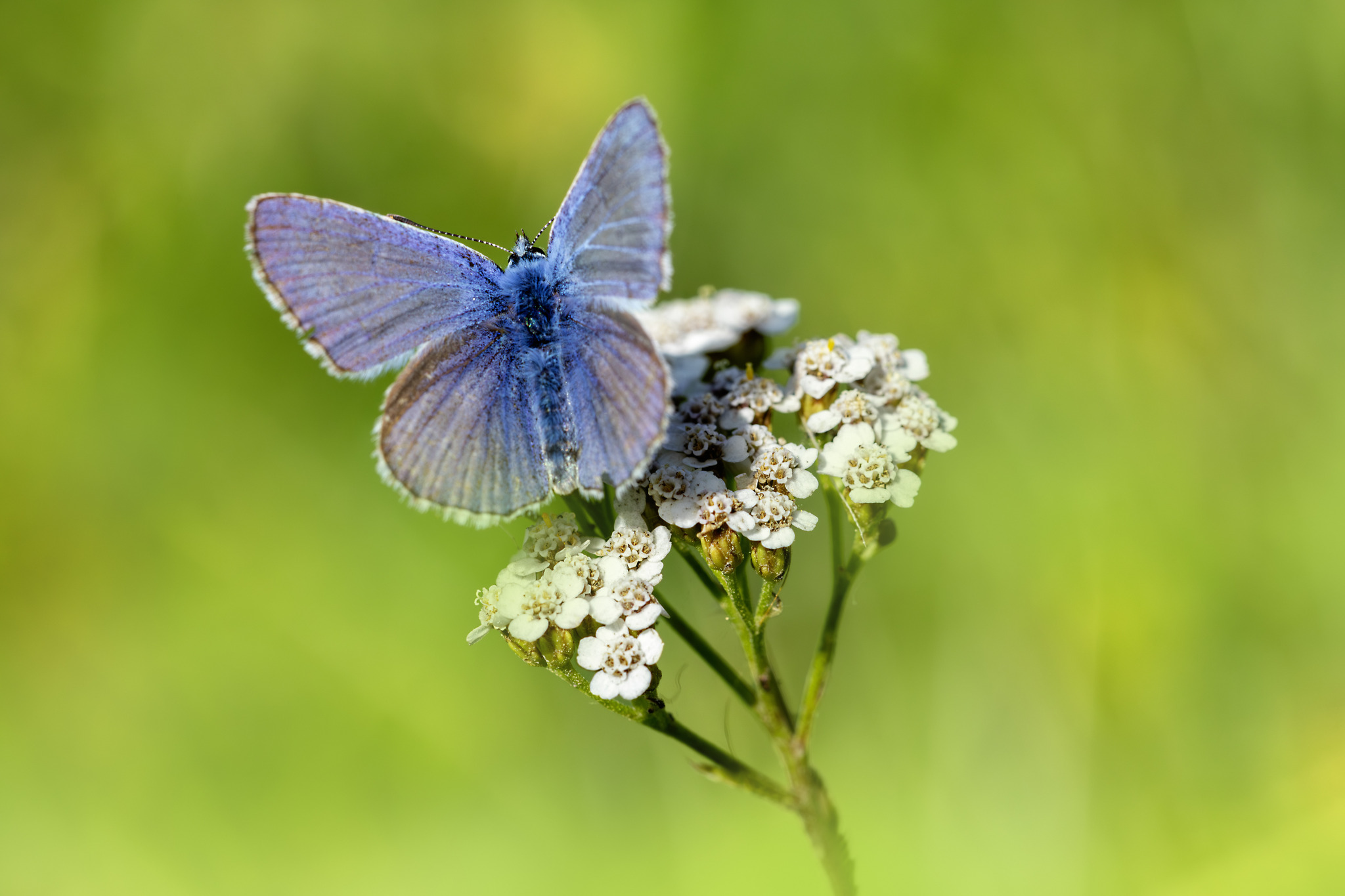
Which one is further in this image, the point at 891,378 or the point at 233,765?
the point at 233,765

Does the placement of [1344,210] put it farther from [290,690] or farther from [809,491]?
[290,690]

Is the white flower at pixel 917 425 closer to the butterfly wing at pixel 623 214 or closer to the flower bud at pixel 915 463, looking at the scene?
the flower bud at pixel 915 463

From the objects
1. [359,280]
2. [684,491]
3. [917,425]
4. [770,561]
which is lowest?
[770,561]

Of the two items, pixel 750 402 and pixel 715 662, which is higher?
pixel 750 402

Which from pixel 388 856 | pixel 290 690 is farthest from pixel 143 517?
pixel 388 856

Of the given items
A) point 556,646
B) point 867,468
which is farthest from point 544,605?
point 867,468

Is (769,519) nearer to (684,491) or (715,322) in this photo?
(684,491)

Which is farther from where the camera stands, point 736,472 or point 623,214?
point 736,472
